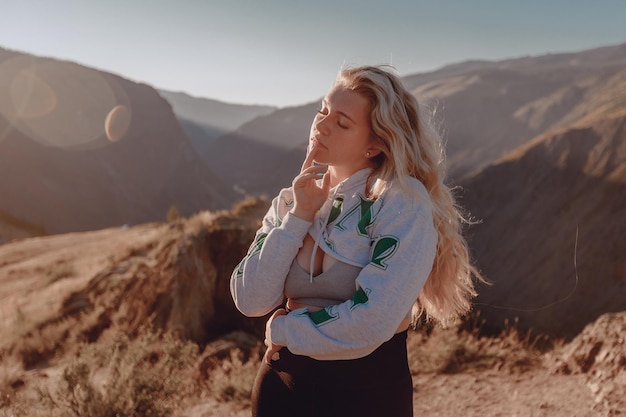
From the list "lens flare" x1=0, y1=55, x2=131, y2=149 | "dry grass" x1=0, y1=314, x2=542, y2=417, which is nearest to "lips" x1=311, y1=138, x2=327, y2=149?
"dry grass" x1=0, y1=314, x2=542, y2=417

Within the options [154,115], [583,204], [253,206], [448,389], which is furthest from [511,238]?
[154,115]

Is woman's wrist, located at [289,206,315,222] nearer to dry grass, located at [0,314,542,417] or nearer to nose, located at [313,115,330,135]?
nose, located at [313,115,330,135]

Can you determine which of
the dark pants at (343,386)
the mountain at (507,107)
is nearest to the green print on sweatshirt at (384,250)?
the dark pants at (343,386)

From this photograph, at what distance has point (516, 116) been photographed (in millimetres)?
86750

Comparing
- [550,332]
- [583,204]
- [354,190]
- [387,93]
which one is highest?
[387,93]

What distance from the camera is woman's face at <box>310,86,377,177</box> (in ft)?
5.83

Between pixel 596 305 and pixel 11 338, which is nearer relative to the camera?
pixel 11 338

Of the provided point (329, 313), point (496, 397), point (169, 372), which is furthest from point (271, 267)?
point (169, 372)

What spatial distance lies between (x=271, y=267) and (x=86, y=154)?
9778cm

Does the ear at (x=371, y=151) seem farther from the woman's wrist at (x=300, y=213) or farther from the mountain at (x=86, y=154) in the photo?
the mountain at (x=86, y=154)

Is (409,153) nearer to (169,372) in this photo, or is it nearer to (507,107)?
(169,372)

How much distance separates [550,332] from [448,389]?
1593 cm

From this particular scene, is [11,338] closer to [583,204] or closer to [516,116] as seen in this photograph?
[583,204]

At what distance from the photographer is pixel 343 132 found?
179 cm
